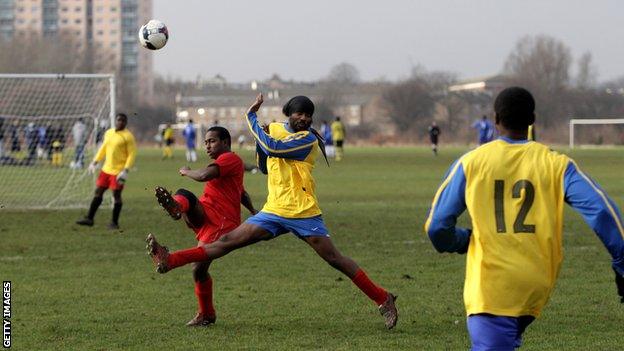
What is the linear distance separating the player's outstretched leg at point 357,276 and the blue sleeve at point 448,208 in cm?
377

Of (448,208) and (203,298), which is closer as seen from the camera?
(448,208)

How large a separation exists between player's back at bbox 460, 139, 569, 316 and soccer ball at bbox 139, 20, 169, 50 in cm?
836

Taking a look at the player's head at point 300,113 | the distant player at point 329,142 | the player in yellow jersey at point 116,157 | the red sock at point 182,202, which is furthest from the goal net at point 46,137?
the player's head at point 300,113

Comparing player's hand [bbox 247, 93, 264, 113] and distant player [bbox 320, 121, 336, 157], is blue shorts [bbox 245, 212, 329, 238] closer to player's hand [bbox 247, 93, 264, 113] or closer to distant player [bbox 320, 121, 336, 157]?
player's hand [bbox 247, 93, 264, 113]

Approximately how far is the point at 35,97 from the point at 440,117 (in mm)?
87600

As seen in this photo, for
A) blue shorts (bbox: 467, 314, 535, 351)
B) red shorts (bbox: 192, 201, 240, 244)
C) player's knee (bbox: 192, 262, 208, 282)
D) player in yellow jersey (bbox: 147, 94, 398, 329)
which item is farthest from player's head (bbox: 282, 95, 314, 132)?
blue shorts (bbox: 467, 314, 535, 351)

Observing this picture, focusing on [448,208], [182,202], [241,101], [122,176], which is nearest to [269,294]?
[182,202]

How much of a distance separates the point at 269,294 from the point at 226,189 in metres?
1.86

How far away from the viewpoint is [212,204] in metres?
9.45

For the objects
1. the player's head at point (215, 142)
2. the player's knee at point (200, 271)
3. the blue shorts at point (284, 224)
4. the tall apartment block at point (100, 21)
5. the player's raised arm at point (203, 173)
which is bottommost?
the player's knee at point (200, 271)

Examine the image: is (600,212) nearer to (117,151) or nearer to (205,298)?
(205,298)

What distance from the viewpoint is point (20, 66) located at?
107562mm

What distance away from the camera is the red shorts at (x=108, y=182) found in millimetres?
17641

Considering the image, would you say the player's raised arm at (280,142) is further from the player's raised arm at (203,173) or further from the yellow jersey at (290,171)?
the player's raised arm at (203,173)
